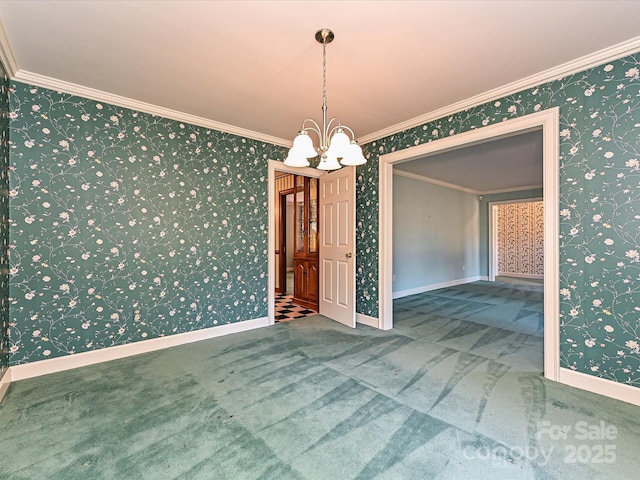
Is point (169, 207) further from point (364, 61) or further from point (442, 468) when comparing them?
point (442, 468)

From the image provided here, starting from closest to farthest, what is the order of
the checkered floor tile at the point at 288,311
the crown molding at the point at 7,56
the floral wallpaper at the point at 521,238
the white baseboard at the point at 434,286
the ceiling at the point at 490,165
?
1. the crown molding at the point at 7,56
2. the ceiling at the point at 490,165
3. the checkered floor tile at the point at 288,311
4. the white baseboard at the point at 434,286
5. the floral wallpaper at the point at 521,238

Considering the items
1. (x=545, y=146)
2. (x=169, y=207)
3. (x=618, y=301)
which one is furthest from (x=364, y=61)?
(x=618, y=301)

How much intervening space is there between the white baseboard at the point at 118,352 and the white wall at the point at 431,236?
3.63 meters

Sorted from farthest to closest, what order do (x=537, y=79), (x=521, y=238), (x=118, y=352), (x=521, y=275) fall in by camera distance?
(x=521, y=238), (x=521, y=275), (x=118, y=352), (x=537, y=79)

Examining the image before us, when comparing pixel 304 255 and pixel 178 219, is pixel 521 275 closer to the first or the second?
pixel 304 255

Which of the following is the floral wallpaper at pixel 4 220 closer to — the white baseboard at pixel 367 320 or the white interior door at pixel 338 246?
the white interior door at pixel 338 246

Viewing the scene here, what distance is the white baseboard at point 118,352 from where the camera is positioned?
2.42m

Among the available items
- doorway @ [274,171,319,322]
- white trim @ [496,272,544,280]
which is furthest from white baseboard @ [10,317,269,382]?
white trim @ [496,272,544,280]

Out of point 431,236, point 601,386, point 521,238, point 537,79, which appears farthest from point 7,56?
point 521,238

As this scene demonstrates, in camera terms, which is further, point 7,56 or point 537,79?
point 537,79

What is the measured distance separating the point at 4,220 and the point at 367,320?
376 centimetres

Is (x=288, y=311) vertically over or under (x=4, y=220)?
under

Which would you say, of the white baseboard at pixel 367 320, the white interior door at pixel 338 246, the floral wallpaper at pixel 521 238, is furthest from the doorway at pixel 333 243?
the floral wallpaper at pixel 521 238

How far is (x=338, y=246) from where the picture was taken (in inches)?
161
